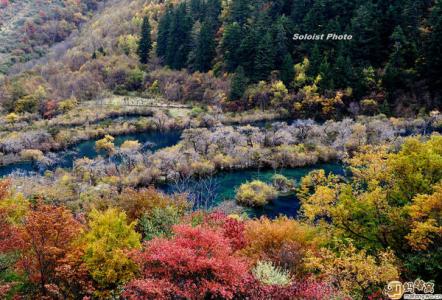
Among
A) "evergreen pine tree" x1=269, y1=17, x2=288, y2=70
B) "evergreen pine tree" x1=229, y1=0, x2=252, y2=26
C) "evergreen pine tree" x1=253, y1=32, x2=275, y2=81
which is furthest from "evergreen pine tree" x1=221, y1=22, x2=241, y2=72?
"evergreen pine tree" x1=269, y1=17, x2=288, y2=70

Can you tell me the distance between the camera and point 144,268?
56.2ft

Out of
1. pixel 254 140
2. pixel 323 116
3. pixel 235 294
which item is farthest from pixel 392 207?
pixel 323 116

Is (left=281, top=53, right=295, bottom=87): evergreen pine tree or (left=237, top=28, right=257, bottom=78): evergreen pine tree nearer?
(left=281, top=53, right=295, bottom=87): evergreen pine tree

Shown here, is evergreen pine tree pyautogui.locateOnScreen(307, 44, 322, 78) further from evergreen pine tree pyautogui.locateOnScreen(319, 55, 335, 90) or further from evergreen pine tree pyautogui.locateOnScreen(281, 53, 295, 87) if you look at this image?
evergreen pine tree pyautogui.locateOnScreen(281, 53, 295, 87)

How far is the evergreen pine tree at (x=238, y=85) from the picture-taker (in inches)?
2862

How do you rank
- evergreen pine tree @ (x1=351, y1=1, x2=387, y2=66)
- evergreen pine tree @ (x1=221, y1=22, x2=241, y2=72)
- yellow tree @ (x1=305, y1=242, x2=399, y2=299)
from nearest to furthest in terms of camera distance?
yellow tree @ (x1=305, y1=242, x2=399, y2=299), evergreen pine tree @ (x1=351, y1=1, x2=387, y2=66), evergreen pine tree @ (x1=221, y1=22, x2=241, y2=72)

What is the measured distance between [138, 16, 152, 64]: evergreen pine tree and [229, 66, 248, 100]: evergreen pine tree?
99.7 feet

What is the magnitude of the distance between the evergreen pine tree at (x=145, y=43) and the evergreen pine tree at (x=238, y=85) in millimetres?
30388

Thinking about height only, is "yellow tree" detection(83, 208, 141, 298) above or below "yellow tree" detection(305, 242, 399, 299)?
below

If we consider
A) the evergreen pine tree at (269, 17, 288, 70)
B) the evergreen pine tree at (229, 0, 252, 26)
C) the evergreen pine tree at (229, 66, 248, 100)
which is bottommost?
the evergreen pine tree at (229, 66, 248, 100)

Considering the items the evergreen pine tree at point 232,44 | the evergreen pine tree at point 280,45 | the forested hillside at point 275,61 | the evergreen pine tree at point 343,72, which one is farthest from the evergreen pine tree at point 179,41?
the evergreen pine tree at point 343,72

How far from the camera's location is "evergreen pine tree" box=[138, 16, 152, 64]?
308 feet

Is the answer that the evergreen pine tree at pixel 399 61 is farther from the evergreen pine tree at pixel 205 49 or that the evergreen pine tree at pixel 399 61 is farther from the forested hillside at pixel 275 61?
the evergreen pine tree at pixel 205 49

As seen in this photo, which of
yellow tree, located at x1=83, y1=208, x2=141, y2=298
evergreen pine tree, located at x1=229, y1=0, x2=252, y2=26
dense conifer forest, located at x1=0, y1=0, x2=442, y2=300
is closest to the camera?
dense conifer forest, located at x1=0, y1=0, x2=442, y2=300
